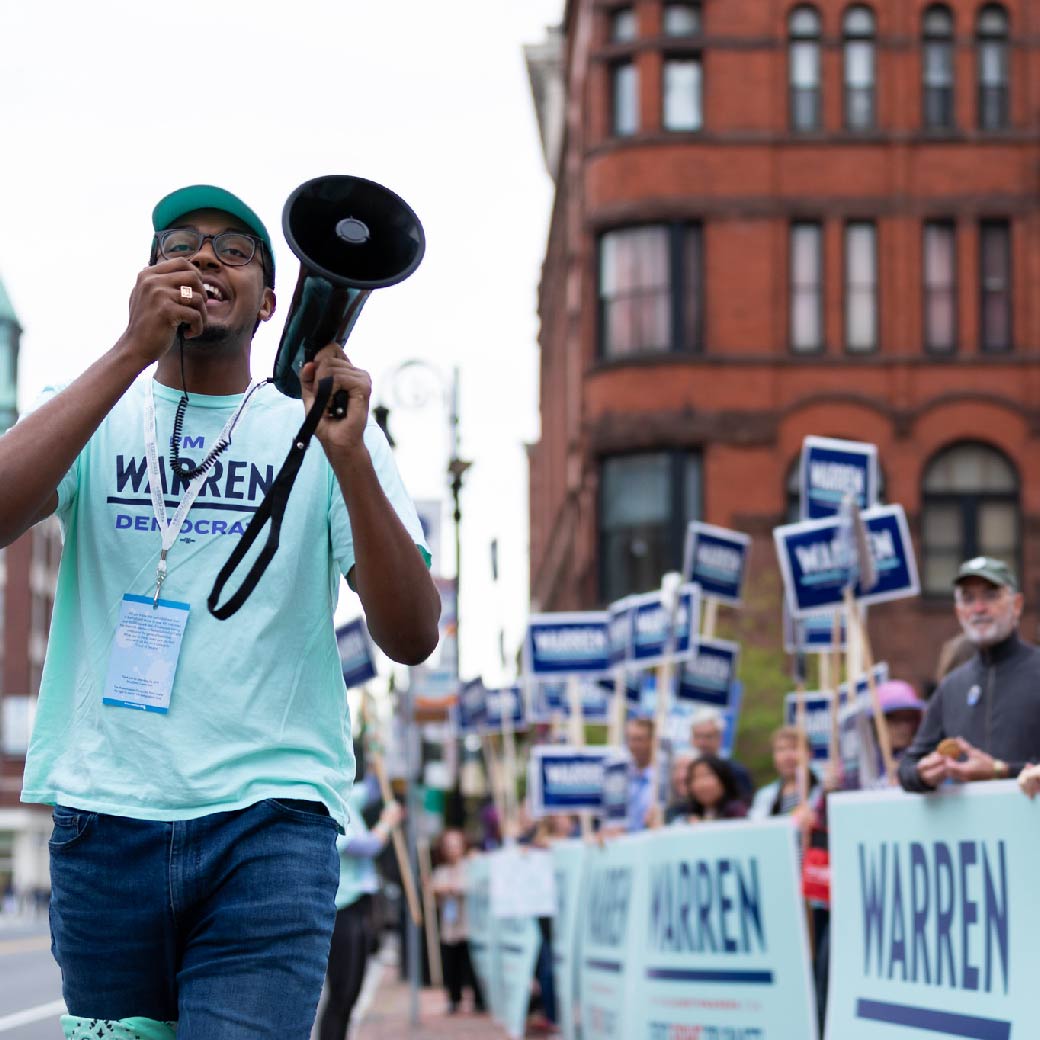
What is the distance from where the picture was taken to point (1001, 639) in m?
8.30

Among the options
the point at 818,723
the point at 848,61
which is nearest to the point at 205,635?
the point at 818,723

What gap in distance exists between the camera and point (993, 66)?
4528cm

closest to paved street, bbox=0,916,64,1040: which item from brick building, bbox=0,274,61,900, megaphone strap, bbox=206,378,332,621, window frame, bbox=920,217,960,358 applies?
megaphone strap, bbox=206,378,332,621

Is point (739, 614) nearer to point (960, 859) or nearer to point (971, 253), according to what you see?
point (971, 253)

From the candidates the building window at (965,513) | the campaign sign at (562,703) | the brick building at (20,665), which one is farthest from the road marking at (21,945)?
Result: the brick building at (20,665)

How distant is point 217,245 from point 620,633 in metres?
14.6

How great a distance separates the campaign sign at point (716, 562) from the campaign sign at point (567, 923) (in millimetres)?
1998

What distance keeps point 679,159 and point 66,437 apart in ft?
139

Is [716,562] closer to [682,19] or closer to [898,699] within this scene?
[898,699]

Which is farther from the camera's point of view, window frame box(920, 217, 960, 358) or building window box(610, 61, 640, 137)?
building window box(610, 61, 640, 137)

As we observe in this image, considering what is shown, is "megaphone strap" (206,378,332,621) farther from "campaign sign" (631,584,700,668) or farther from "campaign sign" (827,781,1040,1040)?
"campaign sign" (631,584,700,668)

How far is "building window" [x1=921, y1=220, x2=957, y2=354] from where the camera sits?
45.0 metres

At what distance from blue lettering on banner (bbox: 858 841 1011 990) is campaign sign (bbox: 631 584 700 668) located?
7.99 meters

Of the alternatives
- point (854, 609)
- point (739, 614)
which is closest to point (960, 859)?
point (854, 609)
